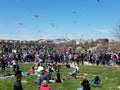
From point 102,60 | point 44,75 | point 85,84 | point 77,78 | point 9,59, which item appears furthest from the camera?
point 102,60

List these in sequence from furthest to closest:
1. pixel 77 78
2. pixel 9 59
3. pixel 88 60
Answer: pixel 88 60
pixel 9 59
pixel 77 78

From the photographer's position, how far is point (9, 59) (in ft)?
161

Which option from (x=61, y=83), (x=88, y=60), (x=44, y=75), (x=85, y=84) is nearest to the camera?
(x=85, y=84)

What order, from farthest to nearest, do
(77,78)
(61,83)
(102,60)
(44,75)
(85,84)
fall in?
(102,60), (77,78), (61,83), (44,75), (85,84)

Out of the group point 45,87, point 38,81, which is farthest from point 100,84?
point 45,87

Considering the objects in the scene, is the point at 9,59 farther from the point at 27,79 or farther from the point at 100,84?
the point at 100,84

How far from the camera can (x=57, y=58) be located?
181 feet

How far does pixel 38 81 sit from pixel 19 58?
91.1 feet

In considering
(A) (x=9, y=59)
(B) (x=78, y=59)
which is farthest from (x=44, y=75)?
(B) (x=78, y=59)

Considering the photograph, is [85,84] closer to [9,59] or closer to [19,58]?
[9,59]

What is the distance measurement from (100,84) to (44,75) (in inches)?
194

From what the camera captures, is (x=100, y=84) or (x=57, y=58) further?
(x=57, y=58)

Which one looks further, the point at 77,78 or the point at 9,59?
the point at 9,59

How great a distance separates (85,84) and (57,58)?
1335 inches
